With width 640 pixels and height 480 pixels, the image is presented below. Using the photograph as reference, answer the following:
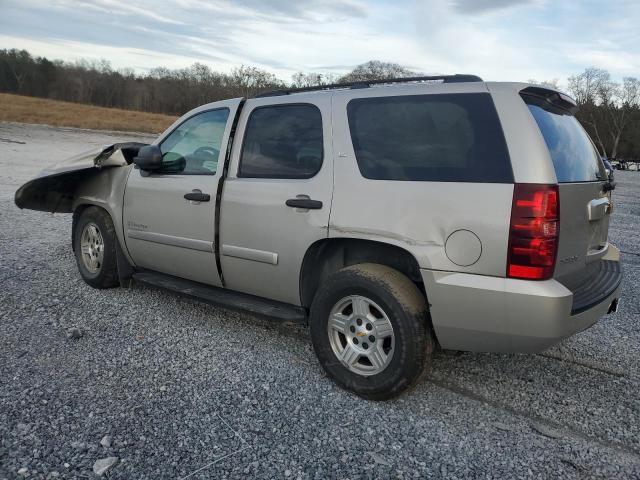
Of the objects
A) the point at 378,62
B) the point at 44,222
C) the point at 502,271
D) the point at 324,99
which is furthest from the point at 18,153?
the point at 378,62

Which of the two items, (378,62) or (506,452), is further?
(378,62)

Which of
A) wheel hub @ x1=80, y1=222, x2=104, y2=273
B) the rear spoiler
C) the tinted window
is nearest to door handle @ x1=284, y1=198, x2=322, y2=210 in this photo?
the tinted window

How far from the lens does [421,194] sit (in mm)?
3002

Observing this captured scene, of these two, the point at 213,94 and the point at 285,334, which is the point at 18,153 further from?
the point at 213,94

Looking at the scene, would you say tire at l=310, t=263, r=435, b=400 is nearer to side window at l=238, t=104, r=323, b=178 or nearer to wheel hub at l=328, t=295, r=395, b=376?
wheel hub at l=328, t=295, r=395, b=376

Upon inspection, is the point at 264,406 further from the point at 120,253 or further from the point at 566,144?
the point at 120,253

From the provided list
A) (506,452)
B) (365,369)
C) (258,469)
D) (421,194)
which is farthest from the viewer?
(365,369)

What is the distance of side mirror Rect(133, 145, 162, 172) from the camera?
14.4 ft

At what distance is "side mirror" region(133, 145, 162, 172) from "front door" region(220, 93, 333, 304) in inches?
32.1

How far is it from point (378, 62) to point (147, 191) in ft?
187

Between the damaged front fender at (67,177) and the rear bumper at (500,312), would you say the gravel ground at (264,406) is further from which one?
the damaged front fender at (67,177)

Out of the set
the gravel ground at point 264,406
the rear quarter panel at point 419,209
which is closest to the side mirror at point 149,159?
the gravel ground at point 264,406

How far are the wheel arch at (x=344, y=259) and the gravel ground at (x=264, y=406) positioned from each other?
614 millimetres

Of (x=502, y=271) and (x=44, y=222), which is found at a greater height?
(x=502, y=271)
